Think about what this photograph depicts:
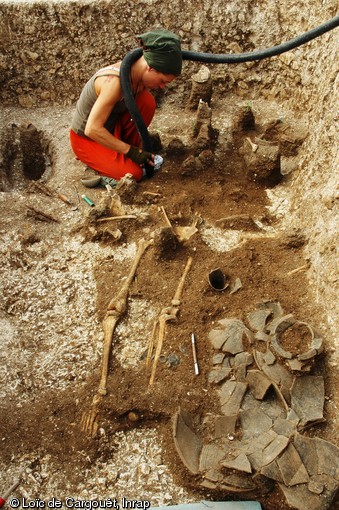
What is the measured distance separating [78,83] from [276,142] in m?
2.56

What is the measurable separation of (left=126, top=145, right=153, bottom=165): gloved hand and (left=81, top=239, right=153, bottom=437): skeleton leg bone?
3.04 feet

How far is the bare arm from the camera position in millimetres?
4047

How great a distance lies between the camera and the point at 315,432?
2.83 metres

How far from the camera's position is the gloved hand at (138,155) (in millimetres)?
4434

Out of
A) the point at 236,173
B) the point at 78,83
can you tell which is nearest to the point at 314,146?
the point at 236,173

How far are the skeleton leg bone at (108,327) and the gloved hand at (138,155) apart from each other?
93 centimetres

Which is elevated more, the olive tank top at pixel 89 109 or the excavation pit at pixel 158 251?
the olive tank top at pixel 89 109

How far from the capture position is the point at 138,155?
4.45 m

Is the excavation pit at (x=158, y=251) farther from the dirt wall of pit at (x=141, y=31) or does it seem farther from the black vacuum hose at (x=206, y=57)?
the black vacuum hose at (x=206, y=57)

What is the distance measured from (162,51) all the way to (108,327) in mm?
2148

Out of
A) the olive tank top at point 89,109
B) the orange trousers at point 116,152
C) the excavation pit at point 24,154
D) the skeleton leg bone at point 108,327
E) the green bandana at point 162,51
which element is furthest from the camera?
the excavation pit at point 24,154

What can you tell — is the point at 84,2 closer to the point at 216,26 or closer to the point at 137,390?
the point at 216,26

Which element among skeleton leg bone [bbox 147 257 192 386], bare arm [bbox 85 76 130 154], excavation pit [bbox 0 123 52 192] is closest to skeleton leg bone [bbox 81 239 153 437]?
skeleton leg bone [bbox 147 257 192 386]

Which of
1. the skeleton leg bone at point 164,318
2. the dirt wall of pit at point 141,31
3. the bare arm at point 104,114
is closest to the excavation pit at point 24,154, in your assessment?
the dirt wall of pit at point 141,31
